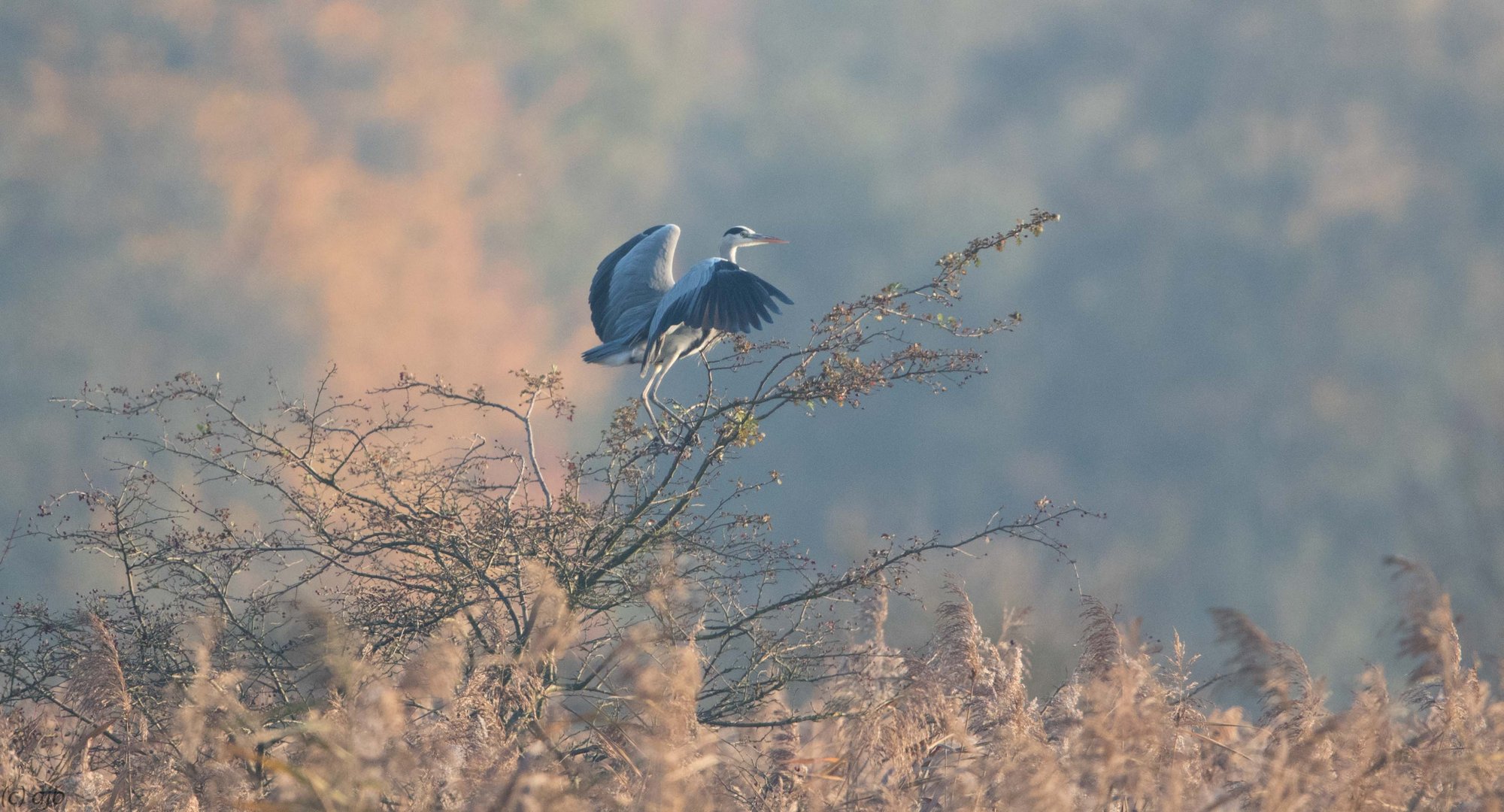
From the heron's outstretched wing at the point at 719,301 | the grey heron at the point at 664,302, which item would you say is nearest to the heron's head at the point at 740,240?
the grey heron at the point at 664,302

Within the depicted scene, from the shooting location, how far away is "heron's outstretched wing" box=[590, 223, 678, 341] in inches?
365

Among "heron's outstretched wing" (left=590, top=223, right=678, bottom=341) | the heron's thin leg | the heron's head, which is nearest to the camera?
the heron's thin leg

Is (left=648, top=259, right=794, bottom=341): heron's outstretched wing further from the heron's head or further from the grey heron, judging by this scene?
the heron's head

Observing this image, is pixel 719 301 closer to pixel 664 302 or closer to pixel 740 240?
pixel 664 302

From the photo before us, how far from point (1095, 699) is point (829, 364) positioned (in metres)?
3.01

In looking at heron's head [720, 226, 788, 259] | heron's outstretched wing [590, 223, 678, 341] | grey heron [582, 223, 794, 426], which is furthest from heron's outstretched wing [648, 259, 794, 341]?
heron's head [720, 226, 788, 259]

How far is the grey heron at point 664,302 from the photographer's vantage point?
7852 millimetres

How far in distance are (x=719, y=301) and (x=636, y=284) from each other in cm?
191

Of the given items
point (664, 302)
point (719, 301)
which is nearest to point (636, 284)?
point (664, 302)

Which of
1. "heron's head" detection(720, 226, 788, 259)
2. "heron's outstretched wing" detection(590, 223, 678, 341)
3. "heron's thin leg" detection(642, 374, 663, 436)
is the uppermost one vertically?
"heron's head" detection(720, 226, 788, 259)

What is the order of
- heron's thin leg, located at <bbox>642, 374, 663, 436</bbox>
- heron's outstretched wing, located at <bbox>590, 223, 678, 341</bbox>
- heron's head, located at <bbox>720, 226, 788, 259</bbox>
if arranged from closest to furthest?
heron's thin leg, located at <bbox>642, 374, 663, 436</bbox>, heron's outstretched wing, located at <bbox>590, 223, 678, 341</bbox>, heron's head, located at <bbox>720, 226, 788, 259</bbox>

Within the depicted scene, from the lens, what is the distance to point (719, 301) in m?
7.89

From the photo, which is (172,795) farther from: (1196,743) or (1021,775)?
(1196,743)

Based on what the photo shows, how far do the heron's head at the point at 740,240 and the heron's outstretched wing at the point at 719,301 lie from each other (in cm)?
247
